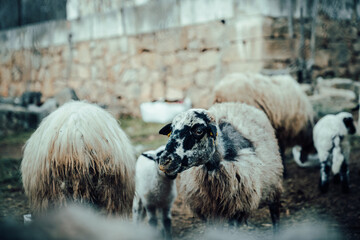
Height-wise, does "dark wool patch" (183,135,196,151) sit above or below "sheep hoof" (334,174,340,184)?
above

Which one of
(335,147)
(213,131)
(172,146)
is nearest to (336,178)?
(335,147)

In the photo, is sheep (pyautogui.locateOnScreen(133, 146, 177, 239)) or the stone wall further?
the stone wall

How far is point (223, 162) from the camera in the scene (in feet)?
8.36

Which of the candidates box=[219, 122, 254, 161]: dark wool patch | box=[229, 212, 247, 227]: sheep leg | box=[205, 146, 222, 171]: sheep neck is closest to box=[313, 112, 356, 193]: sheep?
box=[219, 122, 254, 161]: dark wool patch

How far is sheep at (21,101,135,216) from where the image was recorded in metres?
2.39

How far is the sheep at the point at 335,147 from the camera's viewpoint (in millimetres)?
3861

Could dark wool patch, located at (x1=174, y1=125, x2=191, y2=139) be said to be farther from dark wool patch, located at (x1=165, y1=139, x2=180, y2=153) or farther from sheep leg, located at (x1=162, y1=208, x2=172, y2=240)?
sheep leg, located at (x1=162, y1=208, x2=172, y2=240)

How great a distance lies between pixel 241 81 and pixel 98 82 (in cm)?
586

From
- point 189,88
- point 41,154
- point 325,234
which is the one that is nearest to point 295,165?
point 189,88

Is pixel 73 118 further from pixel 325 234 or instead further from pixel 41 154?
pixel 325 234

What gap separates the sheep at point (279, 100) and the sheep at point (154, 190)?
1.46 metres

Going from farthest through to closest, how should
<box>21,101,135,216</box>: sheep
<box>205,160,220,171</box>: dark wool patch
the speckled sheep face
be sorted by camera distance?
<box>205,160,220,171</box>: dark wool patch < <box>21,101,135,216</box>: sheep < the speckled sheep face

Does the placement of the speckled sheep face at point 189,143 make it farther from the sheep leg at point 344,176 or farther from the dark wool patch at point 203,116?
the sheep leg at point 344,176

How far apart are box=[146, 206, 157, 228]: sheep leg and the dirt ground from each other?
32cm
